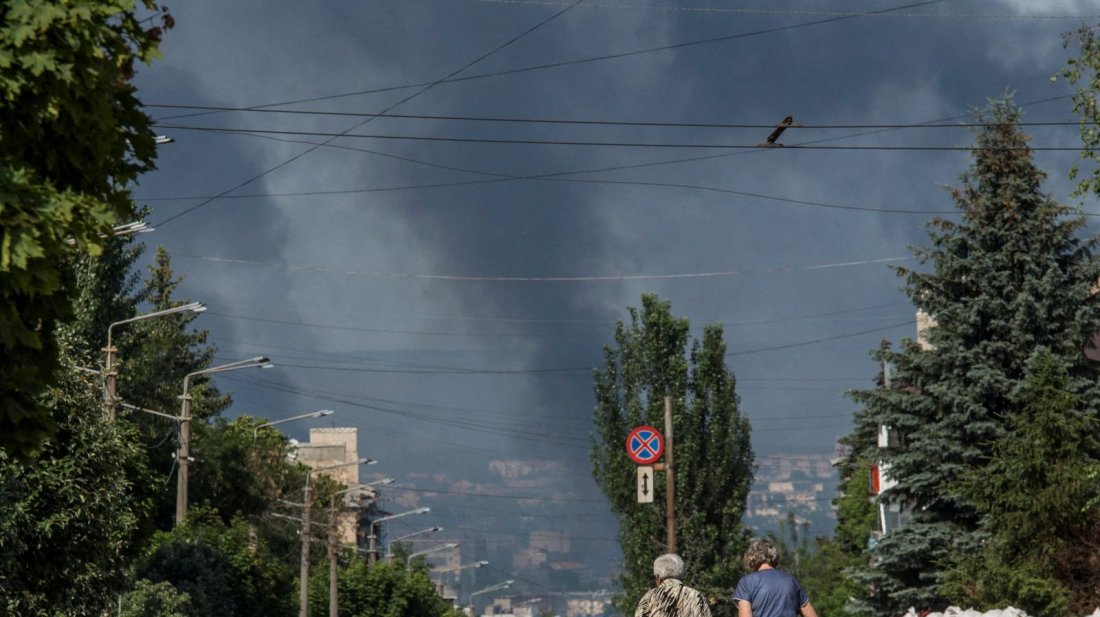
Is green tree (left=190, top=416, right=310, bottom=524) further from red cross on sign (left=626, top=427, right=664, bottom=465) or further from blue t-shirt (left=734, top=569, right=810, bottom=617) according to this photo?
blue t-shirt (left=734, top=569, right=810, bottom=617)

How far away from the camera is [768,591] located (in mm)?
12719

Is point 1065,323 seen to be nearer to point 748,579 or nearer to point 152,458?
point 748,579

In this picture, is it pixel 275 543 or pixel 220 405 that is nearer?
pixel 275 543

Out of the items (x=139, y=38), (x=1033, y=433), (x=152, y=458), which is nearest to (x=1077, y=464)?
(x=1033, y=433)

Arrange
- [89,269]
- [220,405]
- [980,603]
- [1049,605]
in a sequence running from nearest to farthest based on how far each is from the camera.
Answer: [1049,605] → [980,603] → [89,269] → [220,405]

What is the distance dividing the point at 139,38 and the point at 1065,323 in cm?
2950

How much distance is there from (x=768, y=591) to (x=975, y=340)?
26380 millimetres

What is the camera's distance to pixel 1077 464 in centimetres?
2756

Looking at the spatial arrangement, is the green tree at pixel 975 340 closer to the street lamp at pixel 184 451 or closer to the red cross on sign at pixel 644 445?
the red cross on sign at pixel 644 445

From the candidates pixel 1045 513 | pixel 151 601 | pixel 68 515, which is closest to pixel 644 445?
pixel 151 601

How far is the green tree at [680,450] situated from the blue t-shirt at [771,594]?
3594 centimetres

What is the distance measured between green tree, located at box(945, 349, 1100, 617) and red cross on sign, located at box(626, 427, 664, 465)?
15506 mm

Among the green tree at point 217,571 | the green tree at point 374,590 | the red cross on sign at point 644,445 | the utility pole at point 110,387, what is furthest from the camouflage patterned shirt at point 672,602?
the green tree at point 374,590

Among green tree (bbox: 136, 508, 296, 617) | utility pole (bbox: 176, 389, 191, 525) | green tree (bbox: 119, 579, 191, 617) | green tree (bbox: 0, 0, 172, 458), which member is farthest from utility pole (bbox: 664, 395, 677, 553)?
green tree (bbox: 0, 0, 172, 458)
